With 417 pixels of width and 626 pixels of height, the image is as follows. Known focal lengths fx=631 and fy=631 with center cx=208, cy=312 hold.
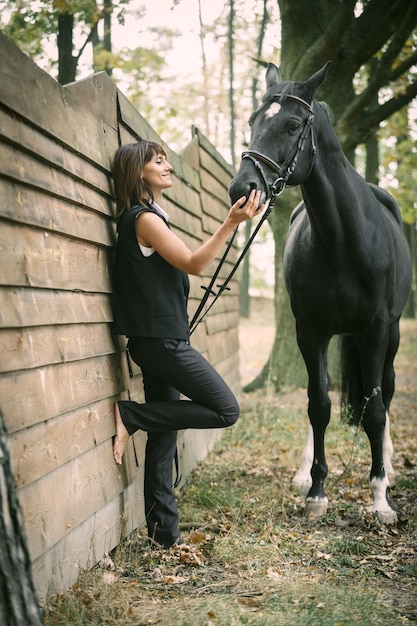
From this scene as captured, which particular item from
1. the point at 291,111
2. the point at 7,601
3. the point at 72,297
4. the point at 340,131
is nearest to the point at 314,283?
the point at 291,111

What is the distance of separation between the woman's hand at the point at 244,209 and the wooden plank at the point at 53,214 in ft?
2.39

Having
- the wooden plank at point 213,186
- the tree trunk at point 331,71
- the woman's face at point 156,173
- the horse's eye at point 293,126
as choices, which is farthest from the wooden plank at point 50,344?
the tree trunk at point 331,71

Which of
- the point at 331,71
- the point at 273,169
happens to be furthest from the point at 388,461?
the point at 331,71

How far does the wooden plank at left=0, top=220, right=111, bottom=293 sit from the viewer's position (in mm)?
2402

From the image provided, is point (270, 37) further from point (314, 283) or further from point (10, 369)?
point (10, 369)

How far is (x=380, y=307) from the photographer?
14.1 feet

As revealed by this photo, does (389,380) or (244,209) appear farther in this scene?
(389,380)

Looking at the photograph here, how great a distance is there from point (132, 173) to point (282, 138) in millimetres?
937

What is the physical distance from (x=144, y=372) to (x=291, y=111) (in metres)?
1.80

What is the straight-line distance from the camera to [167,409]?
3.43 metres

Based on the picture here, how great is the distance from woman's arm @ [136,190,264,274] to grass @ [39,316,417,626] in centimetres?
149

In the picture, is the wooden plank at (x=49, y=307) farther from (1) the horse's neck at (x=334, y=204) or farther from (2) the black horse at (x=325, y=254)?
(1) the horse's neck at (x=334, y=204)

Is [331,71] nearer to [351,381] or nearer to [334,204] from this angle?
[351,381]

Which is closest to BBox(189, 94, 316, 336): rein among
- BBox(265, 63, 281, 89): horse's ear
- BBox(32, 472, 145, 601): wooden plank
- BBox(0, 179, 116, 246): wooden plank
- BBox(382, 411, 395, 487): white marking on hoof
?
BBox(265, 63, 281, 89): horse's ear
